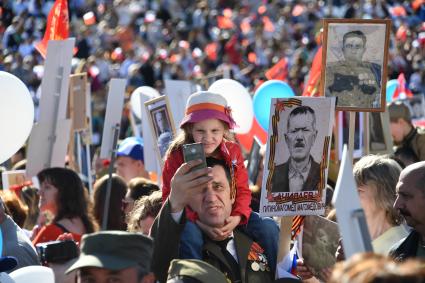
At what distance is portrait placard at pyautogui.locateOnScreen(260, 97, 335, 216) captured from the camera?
193 inches

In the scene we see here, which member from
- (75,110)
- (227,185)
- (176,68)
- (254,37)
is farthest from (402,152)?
(254,37)

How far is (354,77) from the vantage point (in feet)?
21.1

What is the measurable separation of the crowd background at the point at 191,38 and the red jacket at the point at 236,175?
11.1 m

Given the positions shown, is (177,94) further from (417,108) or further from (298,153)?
(417,108)

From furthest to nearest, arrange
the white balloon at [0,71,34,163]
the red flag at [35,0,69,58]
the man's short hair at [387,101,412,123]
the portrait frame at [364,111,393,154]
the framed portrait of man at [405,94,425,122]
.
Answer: the framed portrait of man at [405,94,425,122] → the man's short hair at [387,101,412,123] → the red flag at [35,0,69,58] → the portrait frame at [364,111,393,154] → the white balloon at [0,71,34,163]

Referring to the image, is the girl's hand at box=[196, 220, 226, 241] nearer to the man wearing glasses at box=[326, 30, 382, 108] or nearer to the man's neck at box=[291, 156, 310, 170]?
the man's neck at box=[291, 156, 310, 170]

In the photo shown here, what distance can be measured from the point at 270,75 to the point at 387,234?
6052mm

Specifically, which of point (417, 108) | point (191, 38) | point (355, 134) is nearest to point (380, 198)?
point (355, 134)

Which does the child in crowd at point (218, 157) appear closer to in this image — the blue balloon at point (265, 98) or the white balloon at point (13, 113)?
the white balloon at point (13, 113)

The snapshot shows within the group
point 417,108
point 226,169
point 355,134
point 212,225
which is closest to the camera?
point 212,225

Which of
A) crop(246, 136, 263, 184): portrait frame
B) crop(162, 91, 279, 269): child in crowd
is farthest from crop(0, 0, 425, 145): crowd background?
crop(162, 91, 279, 269): child in crowd

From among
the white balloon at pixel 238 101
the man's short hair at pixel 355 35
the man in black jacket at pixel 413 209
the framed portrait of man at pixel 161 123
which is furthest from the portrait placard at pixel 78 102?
the man in black jacket at pixel 413 209

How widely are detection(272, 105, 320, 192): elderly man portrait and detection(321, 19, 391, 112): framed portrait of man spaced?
1387 millimetres

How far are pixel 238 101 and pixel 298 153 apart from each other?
3.48 metres
